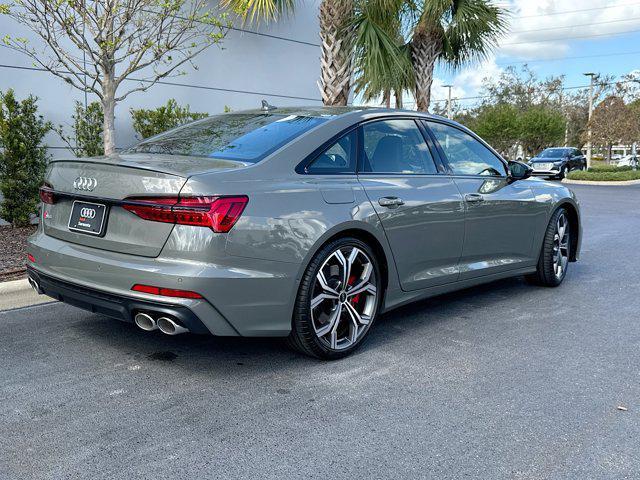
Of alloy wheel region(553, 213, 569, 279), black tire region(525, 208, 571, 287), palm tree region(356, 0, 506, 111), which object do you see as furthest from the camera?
palm tree region(356, 0, 506, 111)

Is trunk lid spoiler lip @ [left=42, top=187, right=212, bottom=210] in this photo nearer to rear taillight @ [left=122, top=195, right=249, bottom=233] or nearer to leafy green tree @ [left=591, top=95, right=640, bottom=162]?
rear taillight @ [left=122, top=195, right=249, bottom=233]

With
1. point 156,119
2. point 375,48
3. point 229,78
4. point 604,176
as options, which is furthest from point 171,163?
point 604,176

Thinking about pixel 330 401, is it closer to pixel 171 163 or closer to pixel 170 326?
pixel 170 326

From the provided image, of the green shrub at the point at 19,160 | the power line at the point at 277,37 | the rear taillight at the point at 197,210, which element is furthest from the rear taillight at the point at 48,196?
the power line at the point at 277,37

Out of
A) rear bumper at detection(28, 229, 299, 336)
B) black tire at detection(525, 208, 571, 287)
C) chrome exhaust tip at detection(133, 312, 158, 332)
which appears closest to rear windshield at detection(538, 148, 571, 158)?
black tire at detection(525, 208, 571, 287)

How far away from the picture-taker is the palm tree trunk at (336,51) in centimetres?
1170

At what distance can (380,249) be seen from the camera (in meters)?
4.27

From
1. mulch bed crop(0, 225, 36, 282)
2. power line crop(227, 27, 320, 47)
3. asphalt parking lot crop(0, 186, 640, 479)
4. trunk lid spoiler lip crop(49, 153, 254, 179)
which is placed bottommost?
asphalt parking lot crop(0, 186, 640, 479)

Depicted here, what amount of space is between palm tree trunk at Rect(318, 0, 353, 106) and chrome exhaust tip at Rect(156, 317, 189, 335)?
9.21 metres

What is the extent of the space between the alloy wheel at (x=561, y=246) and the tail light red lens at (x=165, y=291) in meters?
4.04

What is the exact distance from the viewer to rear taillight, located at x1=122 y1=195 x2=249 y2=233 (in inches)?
132

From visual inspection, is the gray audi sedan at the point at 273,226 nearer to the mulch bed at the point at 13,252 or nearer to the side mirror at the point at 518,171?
the side mirror at the point at 518,171

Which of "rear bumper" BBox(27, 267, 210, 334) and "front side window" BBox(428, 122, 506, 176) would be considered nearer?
"rear bumper" BBox(27, 267, 210, 334)

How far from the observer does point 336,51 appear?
39.0 feet
